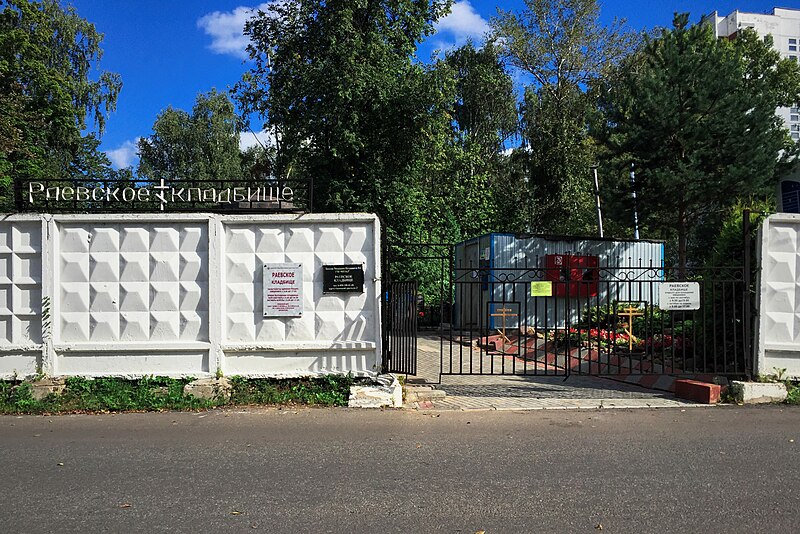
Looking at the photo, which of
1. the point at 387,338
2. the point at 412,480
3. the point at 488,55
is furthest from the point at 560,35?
the point at 412,480

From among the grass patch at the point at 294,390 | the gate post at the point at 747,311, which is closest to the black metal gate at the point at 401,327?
the grass patch at the point at 294,390

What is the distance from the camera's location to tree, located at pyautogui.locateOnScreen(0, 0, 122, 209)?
20859mm

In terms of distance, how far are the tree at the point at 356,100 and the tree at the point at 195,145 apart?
920 inches

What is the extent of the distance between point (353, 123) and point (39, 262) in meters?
10.1

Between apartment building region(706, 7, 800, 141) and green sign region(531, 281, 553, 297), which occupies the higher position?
apartment building region(706, 7, 800, 141)

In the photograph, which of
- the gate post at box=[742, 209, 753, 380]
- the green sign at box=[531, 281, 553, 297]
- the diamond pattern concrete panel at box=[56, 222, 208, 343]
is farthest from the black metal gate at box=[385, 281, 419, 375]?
the gate post at box=[742, 209, 753, 380]

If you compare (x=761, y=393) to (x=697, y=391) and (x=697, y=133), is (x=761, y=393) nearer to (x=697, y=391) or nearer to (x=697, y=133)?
(x=697, y=391)

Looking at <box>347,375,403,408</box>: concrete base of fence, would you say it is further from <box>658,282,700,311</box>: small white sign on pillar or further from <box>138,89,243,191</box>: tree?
<box>138,89,243,191</box>: tree

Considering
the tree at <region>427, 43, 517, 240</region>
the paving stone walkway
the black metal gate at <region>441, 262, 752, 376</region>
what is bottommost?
the paving stone walkway

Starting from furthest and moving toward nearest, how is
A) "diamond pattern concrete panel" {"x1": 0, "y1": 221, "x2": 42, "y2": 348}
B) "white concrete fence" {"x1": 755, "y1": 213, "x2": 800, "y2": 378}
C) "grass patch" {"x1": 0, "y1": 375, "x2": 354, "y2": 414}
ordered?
1. "white concrete fence" {"x1": 755, "y1": 213, "x2": 800, "y2": 378}
2. "diamond pattern concrete panel" {"x1": 0, "y1": 221, "x2": 42, "y2": 348}
3. "grass patch" {"x1": 0, "y1": 375, "x2": 354, "y2": 414}

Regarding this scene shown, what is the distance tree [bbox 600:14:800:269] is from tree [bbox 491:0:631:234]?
33.5 feet

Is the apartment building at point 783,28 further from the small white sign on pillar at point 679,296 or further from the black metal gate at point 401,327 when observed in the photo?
the black metal gate at point 401,327

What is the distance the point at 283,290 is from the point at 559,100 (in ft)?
85.0

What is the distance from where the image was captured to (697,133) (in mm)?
16156
